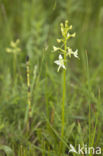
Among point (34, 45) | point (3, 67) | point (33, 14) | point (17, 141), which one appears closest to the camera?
point (17, 141)

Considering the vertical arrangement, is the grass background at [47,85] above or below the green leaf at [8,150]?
above

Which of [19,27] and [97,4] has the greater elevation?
[97,4]

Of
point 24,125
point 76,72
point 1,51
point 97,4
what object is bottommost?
point 24,125

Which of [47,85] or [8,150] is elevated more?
[47,85]

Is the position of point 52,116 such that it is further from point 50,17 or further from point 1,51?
point 50,17

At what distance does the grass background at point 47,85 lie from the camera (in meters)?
1.81

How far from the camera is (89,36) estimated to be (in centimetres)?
360

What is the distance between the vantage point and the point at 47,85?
8.82 feet

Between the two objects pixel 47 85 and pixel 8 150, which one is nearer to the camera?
pixel 8 150

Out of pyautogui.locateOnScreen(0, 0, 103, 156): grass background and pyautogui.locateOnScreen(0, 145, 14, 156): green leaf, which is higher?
pyautogui.locateOnScreen(0, 0, 103, 156): grass background

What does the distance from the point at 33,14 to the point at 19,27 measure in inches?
20.6

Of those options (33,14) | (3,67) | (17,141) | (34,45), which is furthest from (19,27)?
(17,141)

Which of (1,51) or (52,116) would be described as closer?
(52,116)

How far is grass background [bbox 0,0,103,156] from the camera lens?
1810mm
